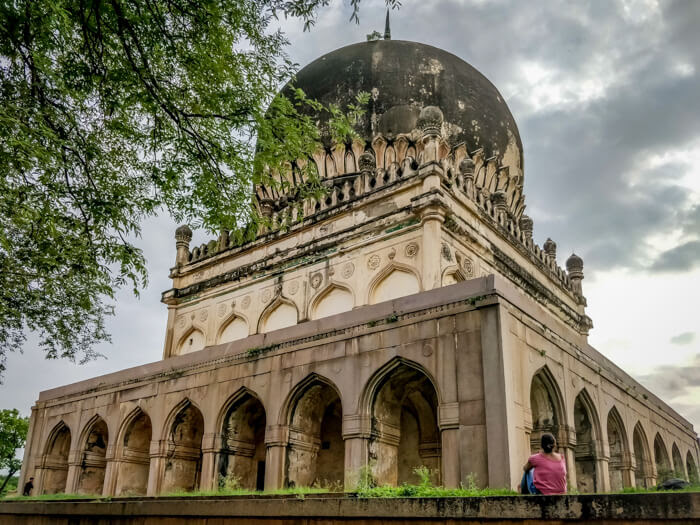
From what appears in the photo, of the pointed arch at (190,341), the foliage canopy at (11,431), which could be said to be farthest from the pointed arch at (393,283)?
the foliage canopy at (11,431)

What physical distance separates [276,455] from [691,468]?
1298 centimetres

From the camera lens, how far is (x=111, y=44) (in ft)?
23.3

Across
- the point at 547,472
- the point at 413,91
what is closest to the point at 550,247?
the point at 413,91

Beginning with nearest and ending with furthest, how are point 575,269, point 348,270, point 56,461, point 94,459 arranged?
point 348,270, point 94,459, point 56,461, point 575,269

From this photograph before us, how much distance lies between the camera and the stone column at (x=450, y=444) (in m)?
7.86

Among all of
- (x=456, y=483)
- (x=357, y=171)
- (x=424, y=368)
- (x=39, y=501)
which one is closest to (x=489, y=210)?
(x=357, y=171)

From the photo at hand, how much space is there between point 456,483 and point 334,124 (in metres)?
4.88

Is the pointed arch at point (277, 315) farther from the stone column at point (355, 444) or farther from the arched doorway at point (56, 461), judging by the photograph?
the stone column at point (355, 444)

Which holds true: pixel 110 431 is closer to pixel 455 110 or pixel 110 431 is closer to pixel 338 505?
pixel 338 505

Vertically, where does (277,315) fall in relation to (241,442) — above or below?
above

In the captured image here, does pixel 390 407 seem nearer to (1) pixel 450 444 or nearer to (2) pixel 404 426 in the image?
(1) pixel 450 444

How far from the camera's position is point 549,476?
628cm

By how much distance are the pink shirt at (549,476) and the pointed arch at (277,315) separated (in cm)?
887

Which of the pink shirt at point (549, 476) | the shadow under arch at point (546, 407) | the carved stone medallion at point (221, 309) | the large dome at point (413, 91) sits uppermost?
the large dome at point (413, 91)
